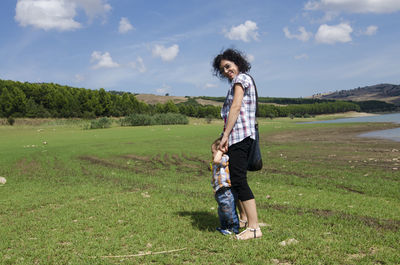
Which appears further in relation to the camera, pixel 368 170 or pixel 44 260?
pixel 368 170

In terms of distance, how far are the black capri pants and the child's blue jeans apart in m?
0.17

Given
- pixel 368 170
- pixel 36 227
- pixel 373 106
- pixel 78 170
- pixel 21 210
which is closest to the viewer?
pixel 36 227

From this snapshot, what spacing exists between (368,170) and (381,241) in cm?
832

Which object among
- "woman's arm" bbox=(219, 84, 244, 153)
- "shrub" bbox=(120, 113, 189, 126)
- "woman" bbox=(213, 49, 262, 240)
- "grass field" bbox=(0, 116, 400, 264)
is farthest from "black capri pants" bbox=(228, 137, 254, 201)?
"shrub" bbox=(120, 113, 189, 126)

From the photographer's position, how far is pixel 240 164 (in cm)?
450

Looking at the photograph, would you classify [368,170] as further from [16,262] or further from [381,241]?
[16,262]

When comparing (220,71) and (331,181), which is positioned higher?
(220,71)

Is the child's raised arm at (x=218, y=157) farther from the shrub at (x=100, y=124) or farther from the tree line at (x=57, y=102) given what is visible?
the tree line at (x=57, y=102)

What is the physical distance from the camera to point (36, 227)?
5570mm

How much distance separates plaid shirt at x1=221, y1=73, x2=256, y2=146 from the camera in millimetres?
4461

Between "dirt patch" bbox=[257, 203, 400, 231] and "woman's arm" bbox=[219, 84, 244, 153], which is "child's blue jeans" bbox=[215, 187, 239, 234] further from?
"dirt patch" bbox=[257, 203, 400, 231]

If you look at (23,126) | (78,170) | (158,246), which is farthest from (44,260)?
(23,126)

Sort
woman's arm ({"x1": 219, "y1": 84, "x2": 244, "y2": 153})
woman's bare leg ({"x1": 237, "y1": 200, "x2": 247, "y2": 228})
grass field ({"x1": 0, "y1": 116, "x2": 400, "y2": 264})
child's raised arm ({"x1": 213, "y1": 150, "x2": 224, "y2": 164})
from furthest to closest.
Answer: woman's bare leg ({"x1": 237, "y1": 200, "x2": 247, "y2": 228}) < child's raised arm ({"x1": 213, "y1": 150, "x2": 224, "y2": 164}) < woman's arm ({"x1": 219, "y1": 84, "x2": 244, "y2": 153}) < grass field ({"x1": 0, "y1": 116, "x2": 400, "y2": 264})

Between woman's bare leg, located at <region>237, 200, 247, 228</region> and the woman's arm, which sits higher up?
the woman's arm
